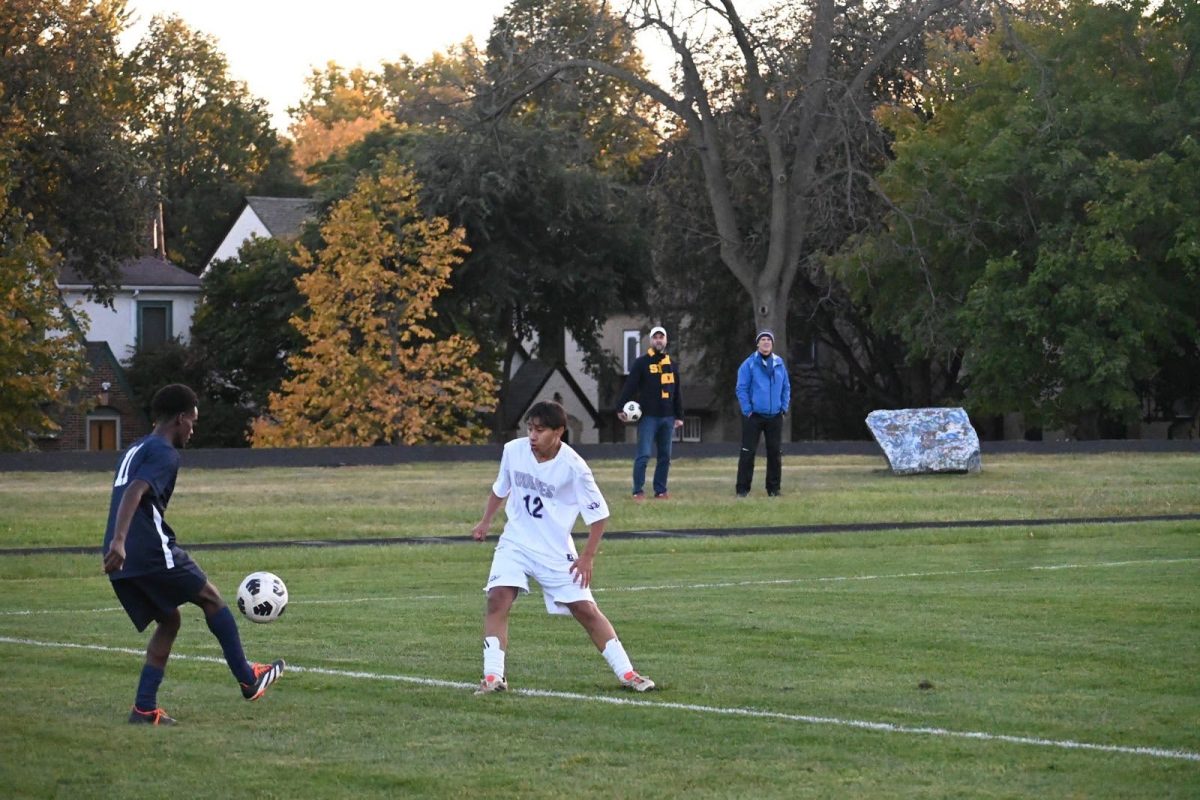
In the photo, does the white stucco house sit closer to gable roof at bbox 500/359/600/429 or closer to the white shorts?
gable roof at bbox 500/359/600/429

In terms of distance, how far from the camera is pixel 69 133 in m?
51.0

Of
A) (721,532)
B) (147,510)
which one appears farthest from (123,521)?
(721,532)

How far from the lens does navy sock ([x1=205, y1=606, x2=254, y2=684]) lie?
9.73 metres

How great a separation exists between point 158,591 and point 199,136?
8989cm

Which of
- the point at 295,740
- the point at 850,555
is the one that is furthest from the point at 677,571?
the point at 295,740

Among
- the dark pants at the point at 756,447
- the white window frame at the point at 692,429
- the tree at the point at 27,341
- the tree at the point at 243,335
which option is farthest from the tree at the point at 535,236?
the dark pants at the point at 756,447

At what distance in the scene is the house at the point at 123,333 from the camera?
68.4 m

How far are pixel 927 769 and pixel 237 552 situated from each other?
1362cm

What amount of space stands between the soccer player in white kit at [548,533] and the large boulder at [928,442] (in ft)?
73.4

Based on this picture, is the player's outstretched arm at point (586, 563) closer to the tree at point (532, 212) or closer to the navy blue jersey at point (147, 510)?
the navy blue jersey at point (147, 510)

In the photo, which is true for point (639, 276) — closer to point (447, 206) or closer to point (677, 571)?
point (447, 206)

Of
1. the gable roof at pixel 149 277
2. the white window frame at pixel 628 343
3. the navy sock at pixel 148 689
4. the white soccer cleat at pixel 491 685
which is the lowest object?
the white soccer cleat at pixel 491 685

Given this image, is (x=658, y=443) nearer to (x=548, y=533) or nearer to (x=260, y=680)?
(x=548, y=533)

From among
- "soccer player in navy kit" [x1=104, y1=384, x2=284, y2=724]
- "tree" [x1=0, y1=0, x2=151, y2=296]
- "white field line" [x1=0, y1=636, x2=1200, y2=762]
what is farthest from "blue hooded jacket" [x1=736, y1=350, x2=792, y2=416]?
"tree" [x1=0, y1=0, x2=151, y2=296]
